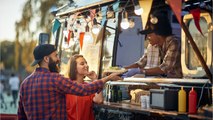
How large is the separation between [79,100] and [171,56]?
1475 mm

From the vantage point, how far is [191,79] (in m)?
4.86

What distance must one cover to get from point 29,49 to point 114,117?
19.5m

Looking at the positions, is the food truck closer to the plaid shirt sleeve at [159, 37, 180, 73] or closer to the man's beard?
the plaid shirt sleeve at [159, 37, 180, 73]

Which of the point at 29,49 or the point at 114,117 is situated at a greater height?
the point at 29,49

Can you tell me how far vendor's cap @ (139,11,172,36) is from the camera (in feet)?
20.2

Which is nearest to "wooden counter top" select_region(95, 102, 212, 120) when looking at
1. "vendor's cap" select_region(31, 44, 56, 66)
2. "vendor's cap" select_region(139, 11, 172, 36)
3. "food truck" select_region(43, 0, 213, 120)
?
"food truck" select_region(43, 0, 213, 120)

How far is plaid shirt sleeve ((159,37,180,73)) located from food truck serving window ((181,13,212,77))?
460 mm

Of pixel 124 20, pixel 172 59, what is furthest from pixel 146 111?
pixel 124 20

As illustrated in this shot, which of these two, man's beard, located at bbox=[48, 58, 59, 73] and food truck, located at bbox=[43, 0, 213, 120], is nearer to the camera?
food truck, located at bbox=[43, 0, 213, 120]

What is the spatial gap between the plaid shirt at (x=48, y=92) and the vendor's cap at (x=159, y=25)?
1.69 metres

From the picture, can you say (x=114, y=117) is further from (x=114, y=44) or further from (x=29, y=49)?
(x=29, y=49)

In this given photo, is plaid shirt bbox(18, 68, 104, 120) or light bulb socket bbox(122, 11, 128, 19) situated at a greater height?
light bulb socket bbox(122, 11, 128, 19)

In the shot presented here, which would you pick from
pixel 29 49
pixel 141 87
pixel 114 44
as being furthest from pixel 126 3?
pixel 29 49

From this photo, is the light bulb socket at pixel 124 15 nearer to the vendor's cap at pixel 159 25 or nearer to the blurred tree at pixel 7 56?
the vendor's cap at pixel 159 25
